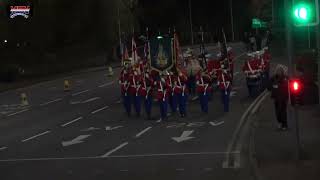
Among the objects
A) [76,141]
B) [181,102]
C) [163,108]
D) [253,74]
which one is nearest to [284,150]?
[76,141]

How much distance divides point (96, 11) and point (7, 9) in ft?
54.6

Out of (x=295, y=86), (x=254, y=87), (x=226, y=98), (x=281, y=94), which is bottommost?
(x=254, y=87)

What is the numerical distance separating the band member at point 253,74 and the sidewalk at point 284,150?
7.14 m

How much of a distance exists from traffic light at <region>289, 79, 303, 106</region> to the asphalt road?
5.42ft

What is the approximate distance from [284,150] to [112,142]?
19.3 ft

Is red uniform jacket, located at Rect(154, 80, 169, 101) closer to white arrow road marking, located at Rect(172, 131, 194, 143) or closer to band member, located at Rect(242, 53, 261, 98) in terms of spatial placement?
white arrow road marking, located at Rect(172, 131, 194, 143)

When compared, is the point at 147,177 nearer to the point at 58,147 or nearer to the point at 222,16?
the point at 58,147

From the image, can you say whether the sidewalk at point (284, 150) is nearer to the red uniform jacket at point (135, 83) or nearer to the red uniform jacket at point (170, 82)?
the red uniform jacket at point (170, 82)

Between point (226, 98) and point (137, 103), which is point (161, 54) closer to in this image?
point (137, 103)

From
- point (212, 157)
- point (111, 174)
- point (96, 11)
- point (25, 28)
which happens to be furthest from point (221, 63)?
point (96, 11)

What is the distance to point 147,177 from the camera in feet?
46.4

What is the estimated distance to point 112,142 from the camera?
20406 mm

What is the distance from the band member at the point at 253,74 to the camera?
31.0m

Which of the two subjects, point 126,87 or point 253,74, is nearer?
point 126,87
